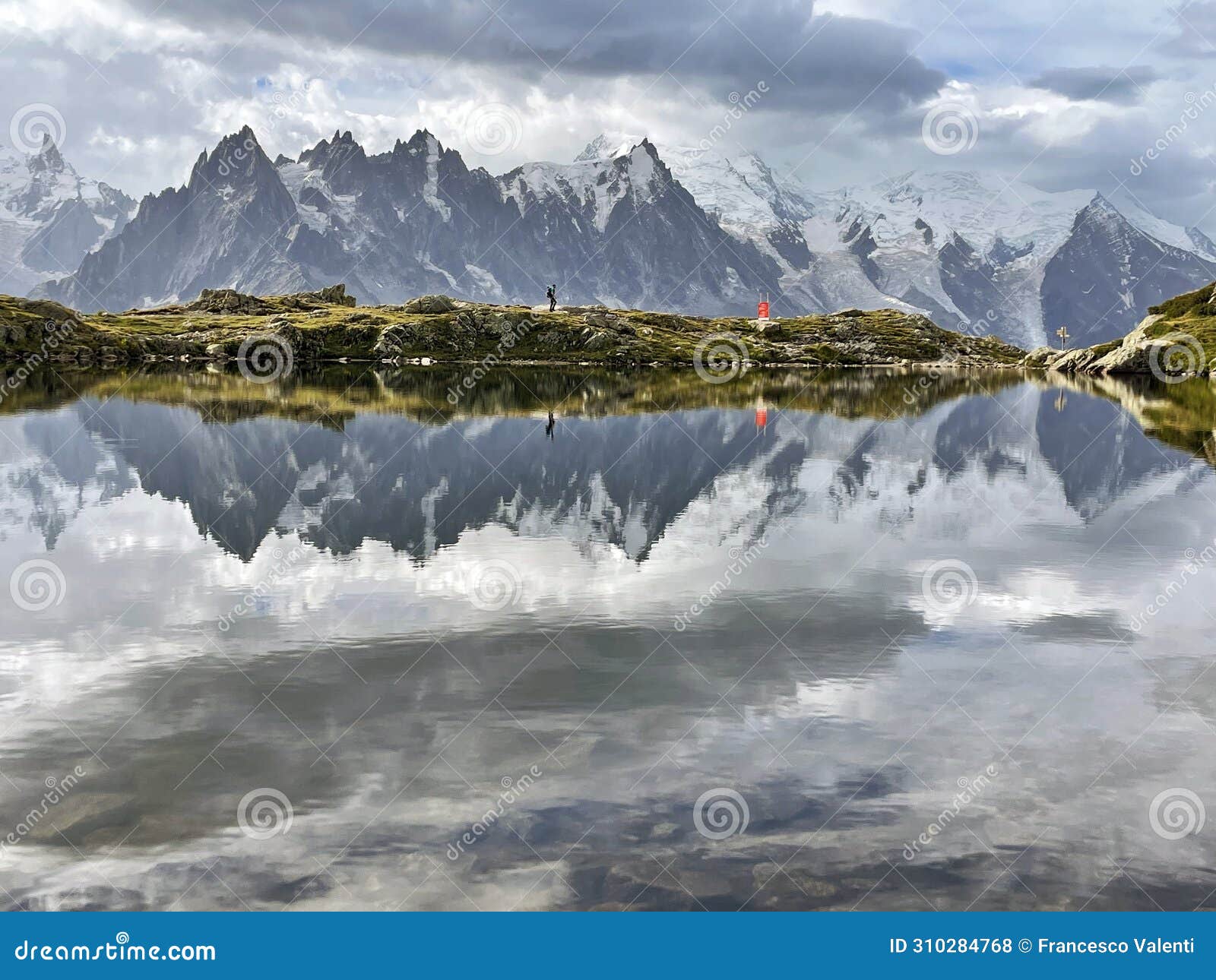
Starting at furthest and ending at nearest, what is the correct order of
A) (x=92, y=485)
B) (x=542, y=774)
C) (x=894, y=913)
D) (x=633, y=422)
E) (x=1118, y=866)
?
1. (x=633, y=422)
2. (x=92, y=485)
3. (x=542, y=774)
4. (x=1118, y=866)
5. (x=894, y=913)

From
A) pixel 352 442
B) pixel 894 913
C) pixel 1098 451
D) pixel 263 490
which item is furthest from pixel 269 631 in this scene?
pixel 1098 451

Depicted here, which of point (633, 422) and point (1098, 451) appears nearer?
point (1098, 451)

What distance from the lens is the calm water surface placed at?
58.1 feet

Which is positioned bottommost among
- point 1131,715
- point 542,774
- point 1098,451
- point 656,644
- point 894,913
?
point 894,913

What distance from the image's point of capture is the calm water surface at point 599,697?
1772 cm

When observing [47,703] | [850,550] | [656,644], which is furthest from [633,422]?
[47,703]

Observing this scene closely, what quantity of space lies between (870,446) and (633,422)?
2616cm

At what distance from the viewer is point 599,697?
82.9ft

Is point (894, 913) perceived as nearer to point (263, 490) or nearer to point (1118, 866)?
point (1118, 866)

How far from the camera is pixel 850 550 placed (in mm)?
43719

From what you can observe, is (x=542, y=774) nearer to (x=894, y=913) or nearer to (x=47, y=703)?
(x=894, y=913)

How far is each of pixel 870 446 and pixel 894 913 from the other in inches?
2834

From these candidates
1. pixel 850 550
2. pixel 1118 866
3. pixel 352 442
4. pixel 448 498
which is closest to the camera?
pixel 1118 866

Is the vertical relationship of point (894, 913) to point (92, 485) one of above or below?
below
